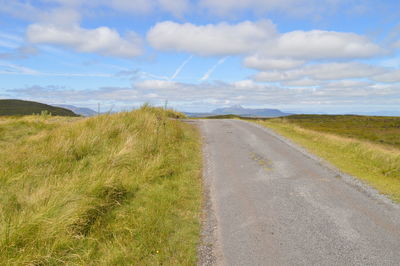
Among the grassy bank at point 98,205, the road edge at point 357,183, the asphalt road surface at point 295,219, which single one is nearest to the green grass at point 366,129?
the road edge at point 357,183

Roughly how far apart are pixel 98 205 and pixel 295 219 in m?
4.33

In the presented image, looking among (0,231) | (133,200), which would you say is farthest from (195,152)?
(0,231)

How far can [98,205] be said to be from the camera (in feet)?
18.8

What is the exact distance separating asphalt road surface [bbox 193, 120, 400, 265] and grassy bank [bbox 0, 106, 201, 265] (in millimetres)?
710

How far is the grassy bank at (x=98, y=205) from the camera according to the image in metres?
4.20

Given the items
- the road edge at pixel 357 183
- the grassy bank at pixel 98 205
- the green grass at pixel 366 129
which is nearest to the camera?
the grassy bank at pixel 98 205

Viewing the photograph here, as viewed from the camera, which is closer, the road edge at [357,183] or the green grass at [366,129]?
the road edge at [357,183]

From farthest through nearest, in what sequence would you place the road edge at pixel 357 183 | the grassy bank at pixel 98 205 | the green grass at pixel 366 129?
the green grass at pixel 366 129 → the road edge at pixel 357 183 → the grassy bank at pixel 98 205

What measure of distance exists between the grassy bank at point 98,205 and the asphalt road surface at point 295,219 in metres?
0.71

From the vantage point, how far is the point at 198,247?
15.0ft

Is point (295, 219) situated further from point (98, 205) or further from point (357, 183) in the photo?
point (98, 205)

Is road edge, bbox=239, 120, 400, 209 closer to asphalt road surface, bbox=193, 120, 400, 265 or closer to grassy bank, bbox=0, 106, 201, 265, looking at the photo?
asphalt road surface, bbox=193, 120, 400, 265

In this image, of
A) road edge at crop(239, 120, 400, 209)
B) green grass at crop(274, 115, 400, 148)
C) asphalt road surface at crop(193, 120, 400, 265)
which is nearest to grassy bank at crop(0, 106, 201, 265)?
asphalt road surface at crop(193, 120, 400, 265)

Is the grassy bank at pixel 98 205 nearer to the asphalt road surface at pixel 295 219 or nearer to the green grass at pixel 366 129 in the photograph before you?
the asphalt road surface at pixel 295 219
